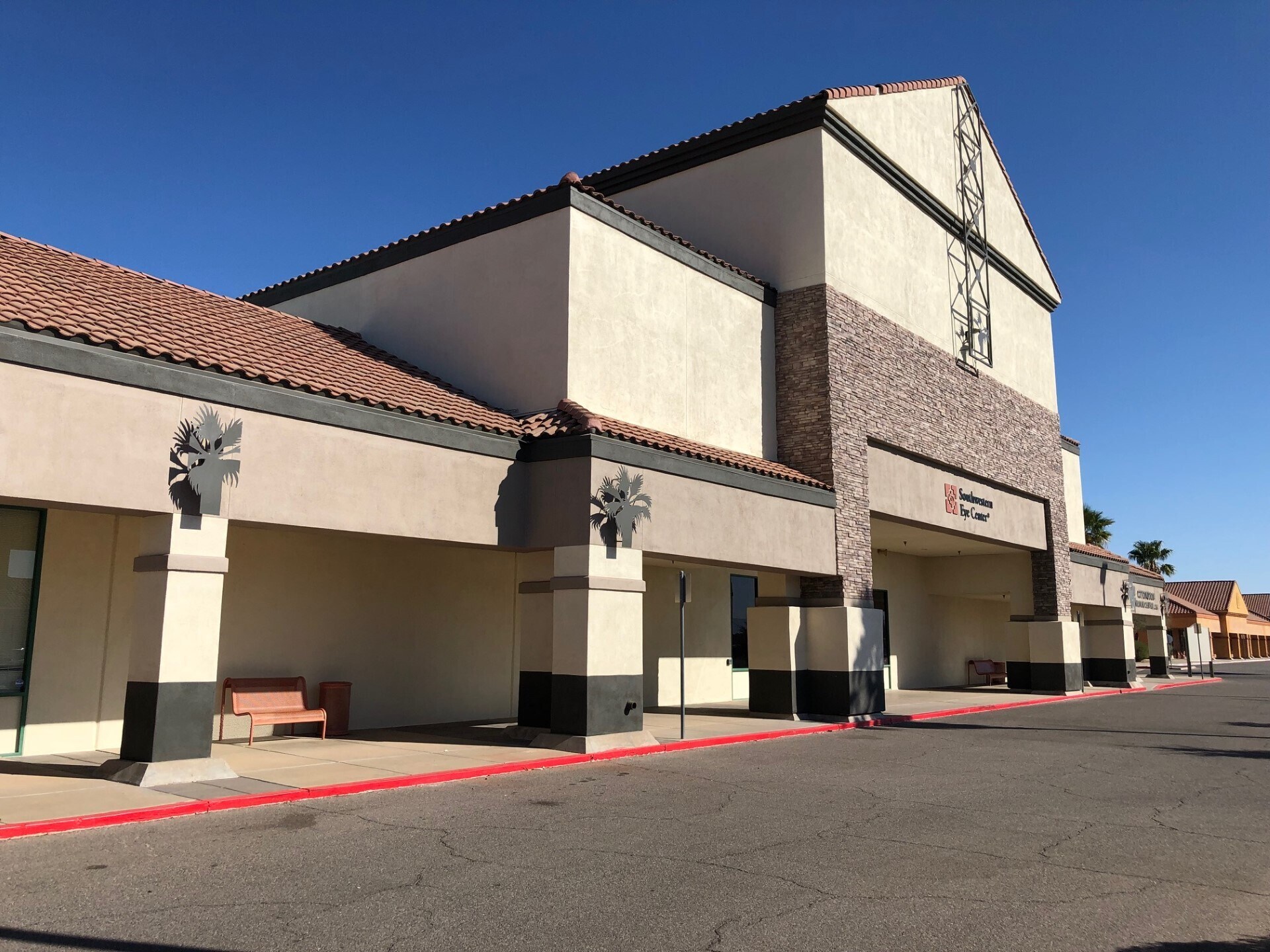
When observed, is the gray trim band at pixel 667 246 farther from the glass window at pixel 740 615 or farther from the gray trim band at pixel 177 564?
the gray trim band at pixel 177 564

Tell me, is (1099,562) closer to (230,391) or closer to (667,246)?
(667,246)

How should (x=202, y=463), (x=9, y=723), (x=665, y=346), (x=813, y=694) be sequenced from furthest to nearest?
(x=813, y=694) → (x=665, y=346) → (x=9, y=723) → (x=202, y=463)

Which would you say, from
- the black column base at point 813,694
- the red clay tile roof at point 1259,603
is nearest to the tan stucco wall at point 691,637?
the black column base at point 813,694

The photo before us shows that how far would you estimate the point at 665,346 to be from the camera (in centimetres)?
1875

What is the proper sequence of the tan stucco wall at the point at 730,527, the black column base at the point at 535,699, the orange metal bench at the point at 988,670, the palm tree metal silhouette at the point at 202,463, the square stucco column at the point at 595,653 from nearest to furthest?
the palm tree metal silhouette at the point at 202,463
the square stucco column at the point at 595,653
the black column base at the point at 535,699
the tan stucco wall at the point at 730,527
the orange metal bench at the point at 988,670

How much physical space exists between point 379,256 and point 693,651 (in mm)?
11322

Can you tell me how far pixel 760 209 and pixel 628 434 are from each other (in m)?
8.55

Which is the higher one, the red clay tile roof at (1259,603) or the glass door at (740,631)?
the red clay tile roof at (1259,603)

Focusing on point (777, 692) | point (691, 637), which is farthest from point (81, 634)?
point (691, 637)

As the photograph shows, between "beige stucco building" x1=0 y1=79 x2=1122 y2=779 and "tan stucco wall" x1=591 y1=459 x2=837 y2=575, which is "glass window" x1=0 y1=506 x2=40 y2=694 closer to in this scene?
"beige stucco building" x1=0 y1=79 x2=1122 y2=779

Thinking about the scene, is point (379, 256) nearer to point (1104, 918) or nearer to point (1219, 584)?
point (1104, 918)

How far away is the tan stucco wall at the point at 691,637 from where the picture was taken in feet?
74.3

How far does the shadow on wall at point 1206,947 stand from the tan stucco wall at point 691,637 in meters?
16.1

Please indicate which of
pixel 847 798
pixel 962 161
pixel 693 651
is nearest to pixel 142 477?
pixel 847 798
